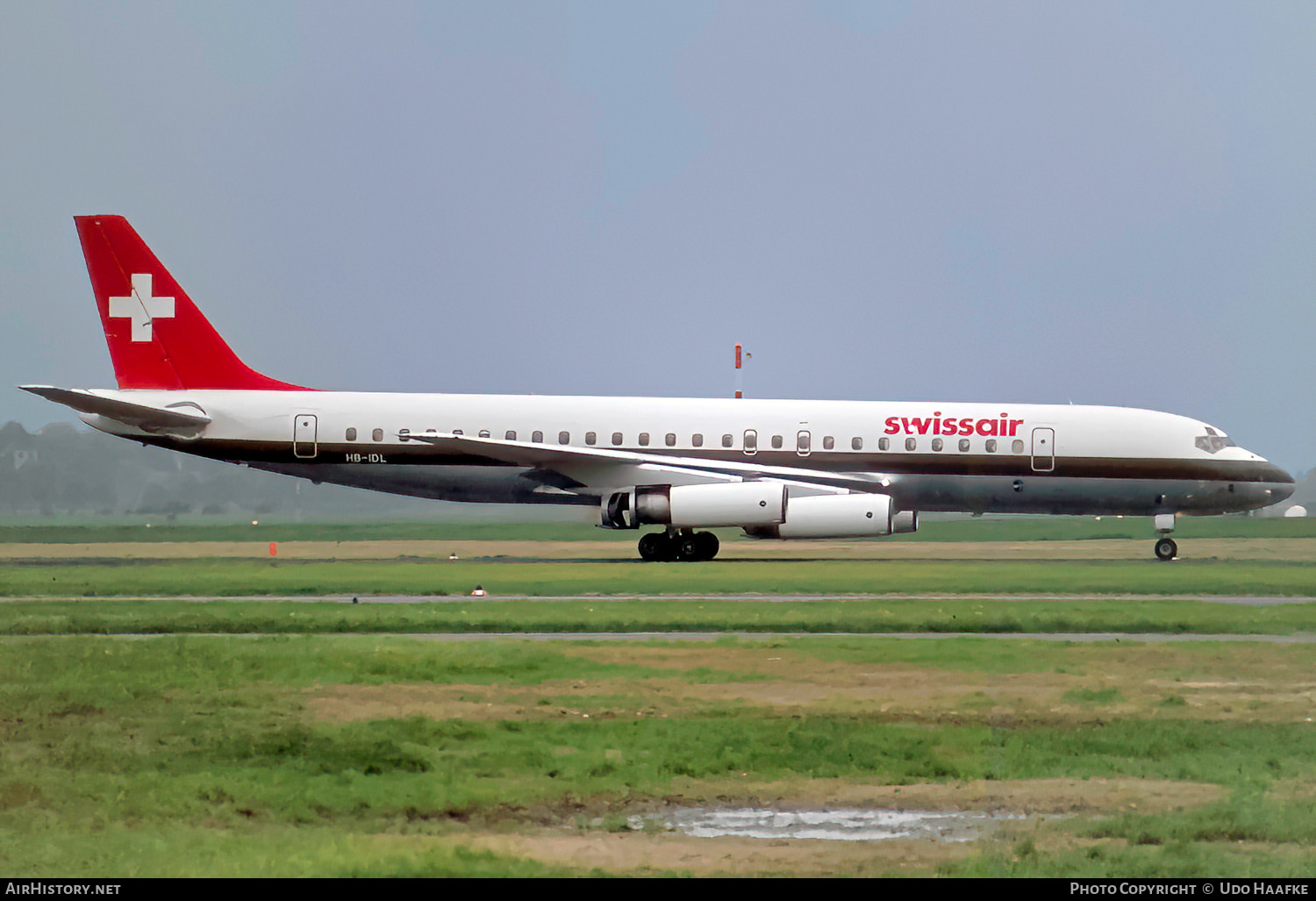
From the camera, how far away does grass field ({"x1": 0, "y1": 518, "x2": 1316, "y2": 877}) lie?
672 centimetres

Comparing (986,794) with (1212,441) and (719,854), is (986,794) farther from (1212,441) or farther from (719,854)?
(1212,441)

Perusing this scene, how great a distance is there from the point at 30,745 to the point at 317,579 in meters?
15.2

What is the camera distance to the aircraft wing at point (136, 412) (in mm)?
30328

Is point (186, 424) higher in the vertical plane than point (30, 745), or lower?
higher

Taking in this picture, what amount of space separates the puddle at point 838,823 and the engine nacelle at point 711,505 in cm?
2027

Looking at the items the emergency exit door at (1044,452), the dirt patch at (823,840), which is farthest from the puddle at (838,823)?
the emergency exit door at (1044,452)

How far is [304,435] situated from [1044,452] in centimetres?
1733

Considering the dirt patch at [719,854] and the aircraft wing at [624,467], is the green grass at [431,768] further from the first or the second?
the aircraft wing at [624,467]

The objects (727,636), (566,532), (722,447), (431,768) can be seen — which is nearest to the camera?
(431,768)

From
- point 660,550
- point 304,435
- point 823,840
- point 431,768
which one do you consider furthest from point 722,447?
point 823,840

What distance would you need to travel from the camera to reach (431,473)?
1207 inches

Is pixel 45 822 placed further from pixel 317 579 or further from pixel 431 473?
pixel 431 473

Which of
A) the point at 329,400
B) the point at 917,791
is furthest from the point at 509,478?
the point at 917,791

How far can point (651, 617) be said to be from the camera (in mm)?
17641
